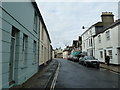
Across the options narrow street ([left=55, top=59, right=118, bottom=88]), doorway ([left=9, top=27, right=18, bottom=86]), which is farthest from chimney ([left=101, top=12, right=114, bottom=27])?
doorway ([left=9, top=27, right=18, bottom=86])

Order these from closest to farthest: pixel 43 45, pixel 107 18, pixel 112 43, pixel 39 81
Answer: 1. pixel 39 81
2. pixel 43 45
3. pixel 112 43
4. pixel 107 18

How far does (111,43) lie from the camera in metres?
20.1

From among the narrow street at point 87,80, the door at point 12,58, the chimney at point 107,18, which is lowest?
the narrow street at point 87,80

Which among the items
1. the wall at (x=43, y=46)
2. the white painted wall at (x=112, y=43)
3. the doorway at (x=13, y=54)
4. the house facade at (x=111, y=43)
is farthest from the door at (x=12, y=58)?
the white painted wall at (x=112, y=43)

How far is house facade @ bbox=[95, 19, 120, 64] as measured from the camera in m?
18.4

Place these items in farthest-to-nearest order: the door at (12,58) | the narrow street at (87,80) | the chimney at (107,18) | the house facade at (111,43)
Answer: the chimney at (107,18), the house facade at (111,43), the narrow street at (87,80), the door at (12,58)

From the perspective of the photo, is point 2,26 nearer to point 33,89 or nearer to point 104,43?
point 33,89

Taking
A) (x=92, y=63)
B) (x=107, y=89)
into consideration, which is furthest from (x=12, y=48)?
(x=92, y=63)

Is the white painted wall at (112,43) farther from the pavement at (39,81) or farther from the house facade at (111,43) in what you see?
the pavement at (39,81)

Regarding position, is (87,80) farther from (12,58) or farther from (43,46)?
(43,46)

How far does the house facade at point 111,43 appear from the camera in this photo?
18375 millimetres

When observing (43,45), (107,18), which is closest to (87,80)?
(43,45)

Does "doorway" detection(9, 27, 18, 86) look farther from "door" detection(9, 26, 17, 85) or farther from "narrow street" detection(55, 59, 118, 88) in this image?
"narrow street" detection(55, 59, 118, 88)

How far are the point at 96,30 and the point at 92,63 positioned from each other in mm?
13411
